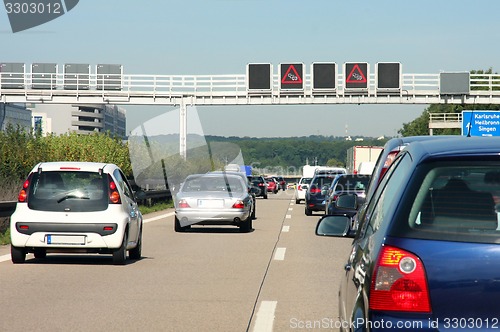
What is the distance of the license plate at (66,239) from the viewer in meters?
14.0

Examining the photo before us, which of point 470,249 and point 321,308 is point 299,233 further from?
point 470,249

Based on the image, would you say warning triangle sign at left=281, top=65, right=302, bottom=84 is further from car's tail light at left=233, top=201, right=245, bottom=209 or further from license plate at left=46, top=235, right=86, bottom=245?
license plate at left=46, top=235, right=86, bottom=245

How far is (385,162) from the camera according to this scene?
34.5ft

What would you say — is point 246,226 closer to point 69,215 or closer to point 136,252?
point 136,252

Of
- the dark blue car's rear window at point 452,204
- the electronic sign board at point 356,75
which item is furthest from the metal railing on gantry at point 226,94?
the dark blue car's rear window at point 452,204

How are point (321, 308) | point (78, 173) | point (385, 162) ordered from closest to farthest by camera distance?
point (321, 308)
point (385, 162)
point (78, 173)

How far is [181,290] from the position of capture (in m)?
11.2

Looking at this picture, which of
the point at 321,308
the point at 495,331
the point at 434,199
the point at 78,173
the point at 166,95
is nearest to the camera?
the point at 495,331

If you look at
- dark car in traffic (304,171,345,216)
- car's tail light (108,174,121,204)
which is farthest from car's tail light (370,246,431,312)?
dark car in traffic (304,171,345,216)

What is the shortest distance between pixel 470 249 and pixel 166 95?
59.0 metres

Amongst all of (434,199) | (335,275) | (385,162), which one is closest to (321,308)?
(385,162)

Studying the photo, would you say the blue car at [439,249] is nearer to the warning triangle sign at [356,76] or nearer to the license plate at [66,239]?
the license plate at [66,239]

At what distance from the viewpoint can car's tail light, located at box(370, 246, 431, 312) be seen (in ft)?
12.6

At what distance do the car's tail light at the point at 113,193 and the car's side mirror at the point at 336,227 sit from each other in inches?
321
